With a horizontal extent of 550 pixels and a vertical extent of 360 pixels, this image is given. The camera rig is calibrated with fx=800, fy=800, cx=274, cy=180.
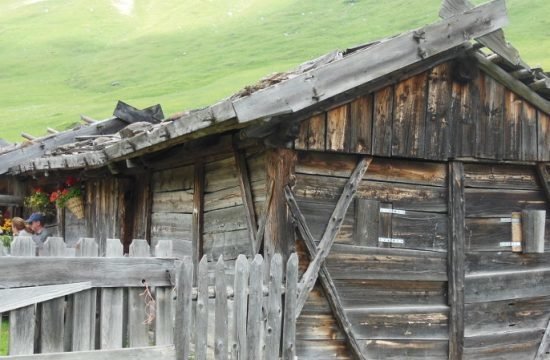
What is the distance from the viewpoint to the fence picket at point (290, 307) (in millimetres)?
7068

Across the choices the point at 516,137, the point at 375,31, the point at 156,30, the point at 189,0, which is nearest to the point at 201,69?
the point at 375,31

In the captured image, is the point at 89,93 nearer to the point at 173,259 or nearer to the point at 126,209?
the point at 126,209

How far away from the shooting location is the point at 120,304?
5.77m

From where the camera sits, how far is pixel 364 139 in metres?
8.45

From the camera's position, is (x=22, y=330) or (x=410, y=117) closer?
(x=22, y=330)

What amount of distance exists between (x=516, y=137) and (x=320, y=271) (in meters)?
3.18

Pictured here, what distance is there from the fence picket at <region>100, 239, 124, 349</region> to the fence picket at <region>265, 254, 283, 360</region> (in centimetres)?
152

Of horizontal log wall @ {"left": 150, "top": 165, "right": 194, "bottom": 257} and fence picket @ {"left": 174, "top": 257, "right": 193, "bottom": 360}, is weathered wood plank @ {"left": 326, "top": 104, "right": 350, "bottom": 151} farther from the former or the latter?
fence picket @ {"left": 174, "top": 257, "right": 193, "bottom": 360}

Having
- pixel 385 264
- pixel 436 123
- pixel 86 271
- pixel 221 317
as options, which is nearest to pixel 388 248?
pixel 385 264

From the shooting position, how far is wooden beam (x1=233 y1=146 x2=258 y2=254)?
330 inches

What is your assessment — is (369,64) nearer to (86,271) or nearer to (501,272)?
(501,272)

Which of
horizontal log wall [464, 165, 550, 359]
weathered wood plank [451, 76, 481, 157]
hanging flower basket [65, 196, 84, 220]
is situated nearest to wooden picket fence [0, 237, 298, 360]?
weathered wood plank [451, 76, 481, 157]

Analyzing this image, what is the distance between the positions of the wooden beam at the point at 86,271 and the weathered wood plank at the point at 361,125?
9.88 feet

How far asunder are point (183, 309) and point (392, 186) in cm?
346
